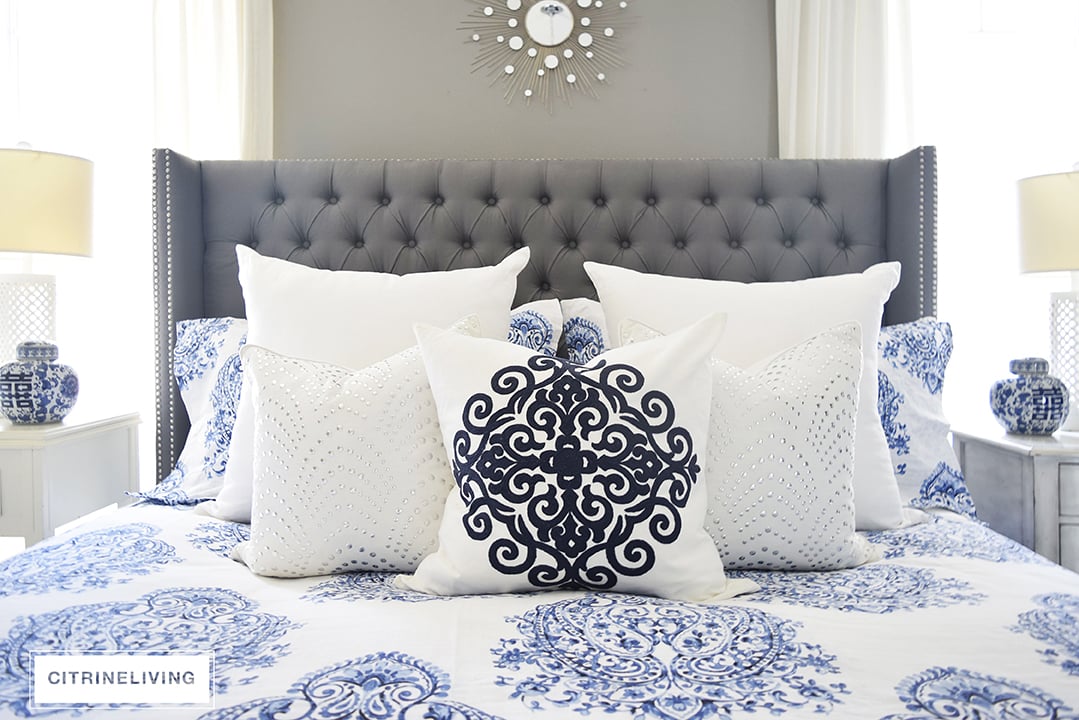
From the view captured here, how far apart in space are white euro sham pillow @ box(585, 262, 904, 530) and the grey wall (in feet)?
2.66

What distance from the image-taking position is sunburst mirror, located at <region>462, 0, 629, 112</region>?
2219mm

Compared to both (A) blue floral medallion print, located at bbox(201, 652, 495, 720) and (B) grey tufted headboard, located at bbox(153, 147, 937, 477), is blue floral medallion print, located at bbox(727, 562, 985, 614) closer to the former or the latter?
(A) blue floral medallion print, located at bbox(201, 652, 495, 720)

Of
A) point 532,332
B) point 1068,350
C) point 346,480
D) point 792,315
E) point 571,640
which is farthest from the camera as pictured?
point 1068,350

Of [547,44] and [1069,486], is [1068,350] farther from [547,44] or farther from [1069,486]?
[547,44]

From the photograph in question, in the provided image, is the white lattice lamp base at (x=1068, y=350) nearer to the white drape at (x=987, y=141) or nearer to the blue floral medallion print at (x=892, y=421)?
the white drape at (x=987, y=141)

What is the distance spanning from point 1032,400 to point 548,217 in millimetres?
1281

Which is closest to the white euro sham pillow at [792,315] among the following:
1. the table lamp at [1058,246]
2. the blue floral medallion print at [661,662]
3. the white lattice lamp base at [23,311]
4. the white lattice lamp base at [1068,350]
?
the blue floral medallion print at [661,662]

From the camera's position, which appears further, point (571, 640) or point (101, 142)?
point (101, 142)

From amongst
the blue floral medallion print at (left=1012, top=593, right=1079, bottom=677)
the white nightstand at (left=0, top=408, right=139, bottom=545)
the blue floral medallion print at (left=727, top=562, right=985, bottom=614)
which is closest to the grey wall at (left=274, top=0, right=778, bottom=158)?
the white nightstand at (left=0, top=408, right=139, bottom=545)

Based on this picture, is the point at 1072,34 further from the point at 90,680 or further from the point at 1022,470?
the point at 90,680

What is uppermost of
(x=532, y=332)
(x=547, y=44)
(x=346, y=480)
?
(x=547, y=44)

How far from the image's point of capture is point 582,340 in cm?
166

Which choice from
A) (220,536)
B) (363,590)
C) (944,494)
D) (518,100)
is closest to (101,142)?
(518,100)

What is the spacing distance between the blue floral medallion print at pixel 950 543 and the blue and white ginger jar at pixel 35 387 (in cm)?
190
